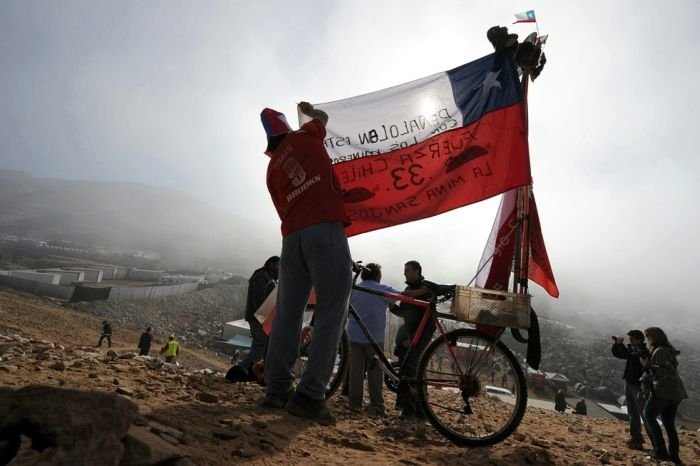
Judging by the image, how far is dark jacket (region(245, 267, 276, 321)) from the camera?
6020 millimetres

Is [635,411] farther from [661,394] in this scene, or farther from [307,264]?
[307,264]

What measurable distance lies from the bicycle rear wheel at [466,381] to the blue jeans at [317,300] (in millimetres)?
1169

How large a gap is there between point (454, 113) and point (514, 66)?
40.0 inches

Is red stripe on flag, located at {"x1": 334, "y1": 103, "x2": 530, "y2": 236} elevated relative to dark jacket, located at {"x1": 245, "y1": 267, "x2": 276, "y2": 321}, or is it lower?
elevated

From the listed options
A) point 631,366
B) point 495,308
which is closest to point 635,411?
point 631,366

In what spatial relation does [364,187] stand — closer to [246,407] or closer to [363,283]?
[363,283]

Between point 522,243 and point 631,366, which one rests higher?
point 522,243

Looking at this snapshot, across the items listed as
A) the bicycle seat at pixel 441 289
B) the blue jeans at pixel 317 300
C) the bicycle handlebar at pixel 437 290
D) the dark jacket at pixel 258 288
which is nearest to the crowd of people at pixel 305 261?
the blue jeans at pixel 317 300

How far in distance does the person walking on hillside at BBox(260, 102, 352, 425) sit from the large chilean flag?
75.9 inches

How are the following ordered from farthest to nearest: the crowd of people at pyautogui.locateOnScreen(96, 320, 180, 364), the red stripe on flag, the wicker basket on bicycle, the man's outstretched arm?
the crowd of people at pyautogui.locateOnScreen(96, 320, 180, 364) < the red stripe on flag < the man's outstretched arm < the wicker basket on bicycle

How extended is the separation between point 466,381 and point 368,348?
4.37 feet

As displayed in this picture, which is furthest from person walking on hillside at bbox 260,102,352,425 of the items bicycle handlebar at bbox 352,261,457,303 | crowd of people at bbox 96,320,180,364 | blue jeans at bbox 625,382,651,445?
crowd of people at bbox 96,320,180,364

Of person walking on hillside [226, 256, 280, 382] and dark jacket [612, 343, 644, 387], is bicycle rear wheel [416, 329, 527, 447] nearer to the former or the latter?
person walking on hillside [226, 256, 280, 382]

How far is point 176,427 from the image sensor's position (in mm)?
2217
